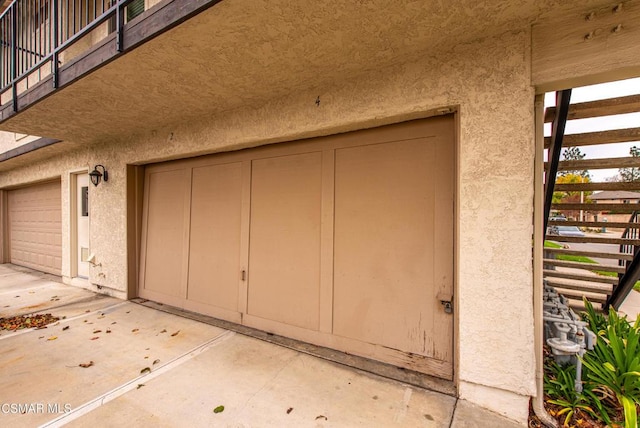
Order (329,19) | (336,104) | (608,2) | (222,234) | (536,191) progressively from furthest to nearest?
(222,234), (336,104), (536,191), (329,19), (608,2)

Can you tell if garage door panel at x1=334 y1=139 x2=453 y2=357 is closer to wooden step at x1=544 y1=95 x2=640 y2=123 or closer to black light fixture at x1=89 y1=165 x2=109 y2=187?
wooden step at x1=544 y1=95 x2=640 y2=123

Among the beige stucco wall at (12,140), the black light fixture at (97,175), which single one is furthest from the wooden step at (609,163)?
the beige stucco wall at (12,140)

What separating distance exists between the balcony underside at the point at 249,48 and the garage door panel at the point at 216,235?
3.00 feet

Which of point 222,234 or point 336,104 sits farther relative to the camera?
point 222,234

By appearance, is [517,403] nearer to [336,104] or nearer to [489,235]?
[489,235]

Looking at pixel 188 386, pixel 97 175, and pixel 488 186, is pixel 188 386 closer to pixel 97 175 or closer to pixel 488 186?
pixel 488 186

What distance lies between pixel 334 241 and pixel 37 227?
8164 mm

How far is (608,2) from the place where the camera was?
1.65 metres

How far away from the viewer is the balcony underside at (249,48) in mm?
1708

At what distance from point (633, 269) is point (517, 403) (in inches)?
109

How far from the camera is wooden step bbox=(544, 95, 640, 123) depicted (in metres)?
2.14

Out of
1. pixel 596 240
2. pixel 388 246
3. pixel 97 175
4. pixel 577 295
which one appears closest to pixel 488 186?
pixel 388 246

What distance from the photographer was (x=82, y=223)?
17.1 feet

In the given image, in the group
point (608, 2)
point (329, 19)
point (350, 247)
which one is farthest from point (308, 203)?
point (608, 2)
